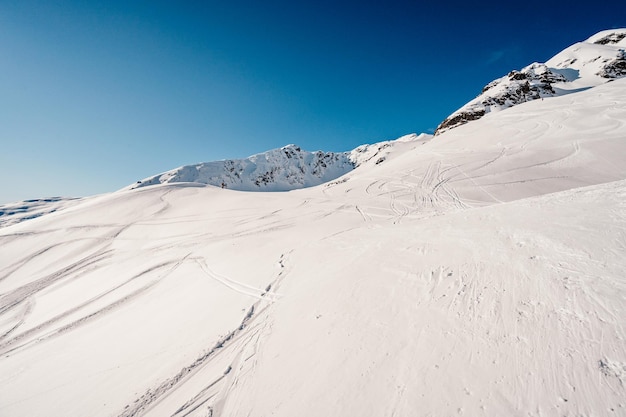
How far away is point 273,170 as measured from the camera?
479 ft

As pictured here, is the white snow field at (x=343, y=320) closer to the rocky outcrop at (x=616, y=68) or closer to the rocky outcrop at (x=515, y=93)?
the rocky outcrop at (x=515, y=93)

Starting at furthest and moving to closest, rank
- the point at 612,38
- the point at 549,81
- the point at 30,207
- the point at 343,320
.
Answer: the point at 30,207 → the point at 612,38 → the point at 549,81 → the point at 343,320

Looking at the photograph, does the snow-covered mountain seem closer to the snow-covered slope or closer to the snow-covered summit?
the snow-covered summit

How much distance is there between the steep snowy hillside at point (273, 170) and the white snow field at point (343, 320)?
112130mm

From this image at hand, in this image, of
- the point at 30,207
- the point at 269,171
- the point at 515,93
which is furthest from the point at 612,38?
the point at 30,207

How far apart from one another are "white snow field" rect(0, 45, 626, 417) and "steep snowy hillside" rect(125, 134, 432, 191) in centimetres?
11213

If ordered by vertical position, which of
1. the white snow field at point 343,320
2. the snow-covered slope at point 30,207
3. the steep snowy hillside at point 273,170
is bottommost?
the white snow field at point 343,320

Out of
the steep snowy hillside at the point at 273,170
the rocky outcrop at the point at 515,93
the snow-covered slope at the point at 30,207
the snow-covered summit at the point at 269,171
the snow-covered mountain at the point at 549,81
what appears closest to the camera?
the snow-covered mountain at the point at 549,81

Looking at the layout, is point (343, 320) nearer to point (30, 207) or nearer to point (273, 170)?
point (273, 170)

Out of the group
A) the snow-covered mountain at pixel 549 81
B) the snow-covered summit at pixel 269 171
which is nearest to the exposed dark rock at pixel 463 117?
the snow-covered mountain at pixel 549 81

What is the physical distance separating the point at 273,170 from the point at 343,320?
145867mm

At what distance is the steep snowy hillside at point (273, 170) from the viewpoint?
126 meters

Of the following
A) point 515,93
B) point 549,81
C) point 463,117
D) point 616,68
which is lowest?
point 463,117

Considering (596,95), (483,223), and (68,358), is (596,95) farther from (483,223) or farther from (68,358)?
(68,358)
